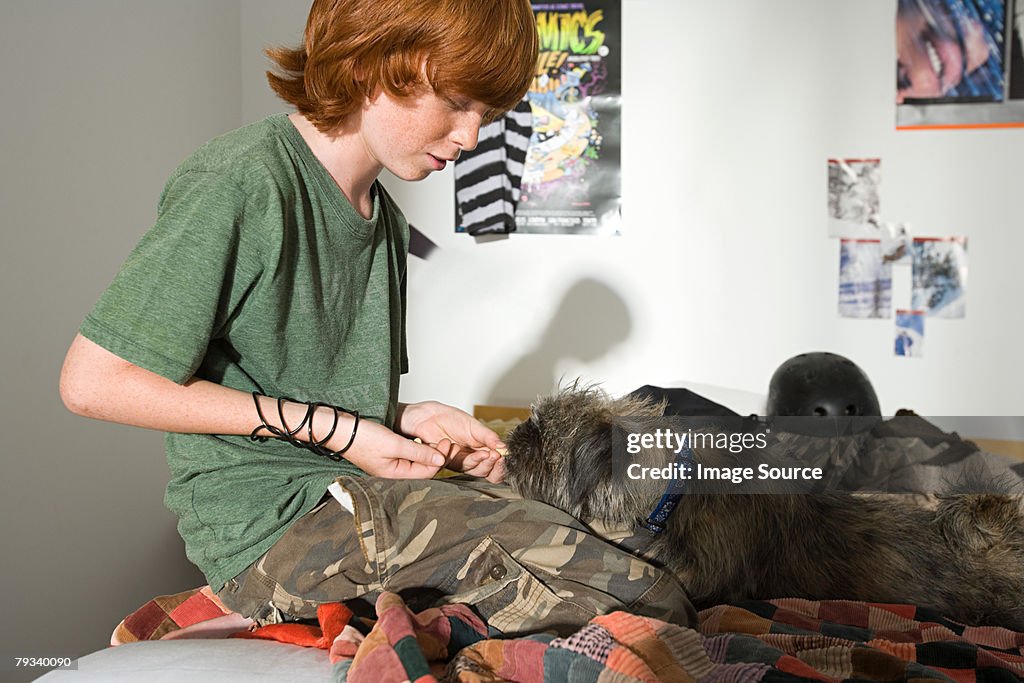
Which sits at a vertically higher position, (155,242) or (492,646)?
(155,242)

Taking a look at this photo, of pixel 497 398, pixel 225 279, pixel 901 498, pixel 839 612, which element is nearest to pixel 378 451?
pixel 225 279

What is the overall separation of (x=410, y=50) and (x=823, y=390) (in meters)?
1.38

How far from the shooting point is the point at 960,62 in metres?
2.43

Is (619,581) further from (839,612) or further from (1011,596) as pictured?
(1011,596)

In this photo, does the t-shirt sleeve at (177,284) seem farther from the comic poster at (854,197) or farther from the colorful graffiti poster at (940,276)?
the colorful graffiti poster at (940,276)

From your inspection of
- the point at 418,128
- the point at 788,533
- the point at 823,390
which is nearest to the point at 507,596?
the point at 788,533

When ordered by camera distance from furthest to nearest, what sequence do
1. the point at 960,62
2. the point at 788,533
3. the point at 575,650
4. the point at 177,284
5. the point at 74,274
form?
the point at 960,62 < the point at 74,274 < the point at 788,533 < the point at 177,284 < the point at 575,650

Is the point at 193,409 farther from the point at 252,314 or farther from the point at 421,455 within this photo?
the point at 421,455

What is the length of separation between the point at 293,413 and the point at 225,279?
175mm

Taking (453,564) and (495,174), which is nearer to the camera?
(453,564)

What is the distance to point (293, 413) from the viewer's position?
109 cm

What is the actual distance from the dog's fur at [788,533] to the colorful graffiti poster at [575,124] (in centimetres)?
149

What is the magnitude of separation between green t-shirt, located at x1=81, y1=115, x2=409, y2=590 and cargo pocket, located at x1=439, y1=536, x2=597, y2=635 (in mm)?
201

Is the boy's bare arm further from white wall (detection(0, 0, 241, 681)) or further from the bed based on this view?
white wall (detection(0, 0, 241, 681))
